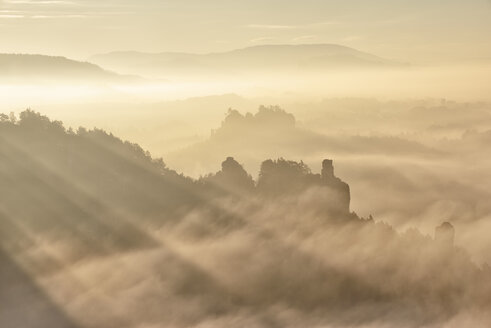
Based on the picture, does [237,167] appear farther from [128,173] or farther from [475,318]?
[475,318]

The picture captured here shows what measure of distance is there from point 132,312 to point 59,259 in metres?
12.2

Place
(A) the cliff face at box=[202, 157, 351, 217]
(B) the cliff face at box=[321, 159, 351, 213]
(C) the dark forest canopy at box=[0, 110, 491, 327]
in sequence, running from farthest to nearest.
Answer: (B) the cliff face at box=[321, 159, 351, 213] < (A) the cliff face at box=[202, 157, 351, 217] < (C) the dark forest canopy at box=[0, 110, 491, 327]

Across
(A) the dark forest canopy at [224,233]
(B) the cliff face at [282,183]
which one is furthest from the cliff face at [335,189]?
(A) the dark forest canopy at [224,233]

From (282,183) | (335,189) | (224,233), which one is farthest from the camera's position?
(335,189)

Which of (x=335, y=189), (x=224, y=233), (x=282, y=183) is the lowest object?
(x=224, y=233)

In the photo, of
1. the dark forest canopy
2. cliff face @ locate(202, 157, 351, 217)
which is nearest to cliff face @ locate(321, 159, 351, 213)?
cliff face @ locate(202, 157, 351, 217)

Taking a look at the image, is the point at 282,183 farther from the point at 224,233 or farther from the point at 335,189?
the point at 224,233

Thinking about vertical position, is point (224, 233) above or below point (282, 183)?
below

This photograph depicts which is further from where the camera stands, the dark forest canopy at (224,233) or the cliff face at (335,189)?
the cliff face at (335,189)

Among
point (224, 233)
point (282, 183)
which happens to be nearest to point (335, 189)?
point (282, 183)

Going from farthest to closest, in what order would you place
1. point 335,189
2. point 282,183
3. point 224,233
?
point 335,189 < point 224,233 < point 282,183

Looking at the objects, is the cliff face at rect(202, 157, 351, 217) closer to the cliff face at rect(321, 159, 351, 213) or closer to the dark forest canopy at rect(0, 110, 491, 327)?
the cliff face at rect(321, 159, 351, 213)

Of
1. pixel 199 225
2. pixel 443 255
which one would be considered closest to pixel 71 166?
pixel 199 225

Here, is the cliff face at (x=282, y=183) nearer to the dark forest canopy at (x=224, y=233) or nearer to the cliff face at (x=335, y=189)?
the cliff face at (x=335, y=189)
